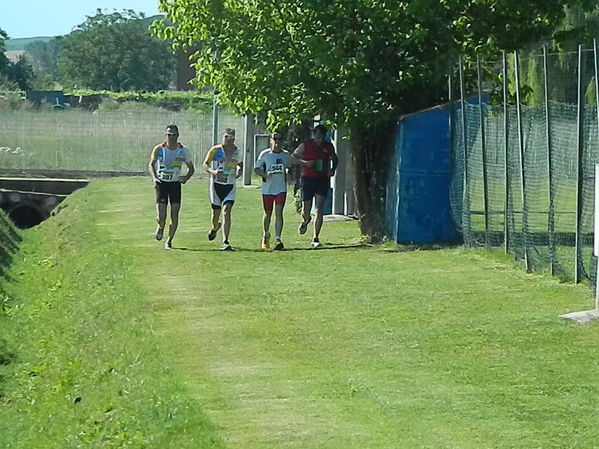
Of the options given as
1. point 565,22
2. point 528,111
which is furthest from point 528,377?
point 565,22

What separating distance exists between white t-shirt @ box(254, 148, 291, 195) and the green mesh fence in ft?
7.97

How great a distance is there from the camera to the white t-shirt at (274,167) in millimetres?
19172

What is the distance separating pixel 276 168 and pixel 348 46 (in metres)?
2.01

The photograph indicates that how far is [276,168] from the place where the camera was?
63.1ft

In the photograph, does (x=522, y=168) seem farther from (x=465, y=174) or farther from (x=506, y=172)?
(x=465, y=174)

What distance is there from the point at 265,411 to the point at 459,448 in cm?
159

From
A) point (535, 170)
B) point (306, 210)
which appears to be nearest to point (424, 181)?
point (306, 210)

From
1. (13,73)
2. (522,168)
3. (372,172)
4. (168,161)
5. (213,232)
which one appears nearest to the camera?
(522,168)

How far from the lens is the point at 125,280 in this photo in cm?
1616

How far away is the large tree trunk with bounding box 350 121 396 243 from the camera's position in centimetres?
1989

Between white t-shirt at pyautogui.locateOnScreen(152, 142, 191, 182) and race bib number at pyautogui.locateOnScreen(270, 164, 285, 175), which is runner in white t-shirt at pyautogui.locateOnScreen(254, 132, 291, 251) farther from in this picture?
white t-shirt at pyautogui.locateOnScreen(152, 142, 191, 182)

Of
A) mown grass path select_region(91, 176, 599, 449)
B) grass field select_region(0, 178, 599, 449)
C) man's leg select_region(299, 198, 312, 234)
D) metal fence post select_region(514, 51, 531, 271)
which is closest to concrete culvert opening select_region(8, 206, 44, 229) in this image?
grass field select_region(0, 178, 599, 449)

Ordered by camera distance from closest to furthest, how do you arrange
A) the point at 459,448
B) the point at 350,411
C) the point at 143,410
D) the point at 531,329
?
the point at 459,448 < the point at 350,411 < the point at 143,410 < the point at 531,329

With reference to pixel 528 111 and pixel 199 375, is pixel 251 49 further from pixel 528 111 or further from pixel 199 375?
pixel 199 375
